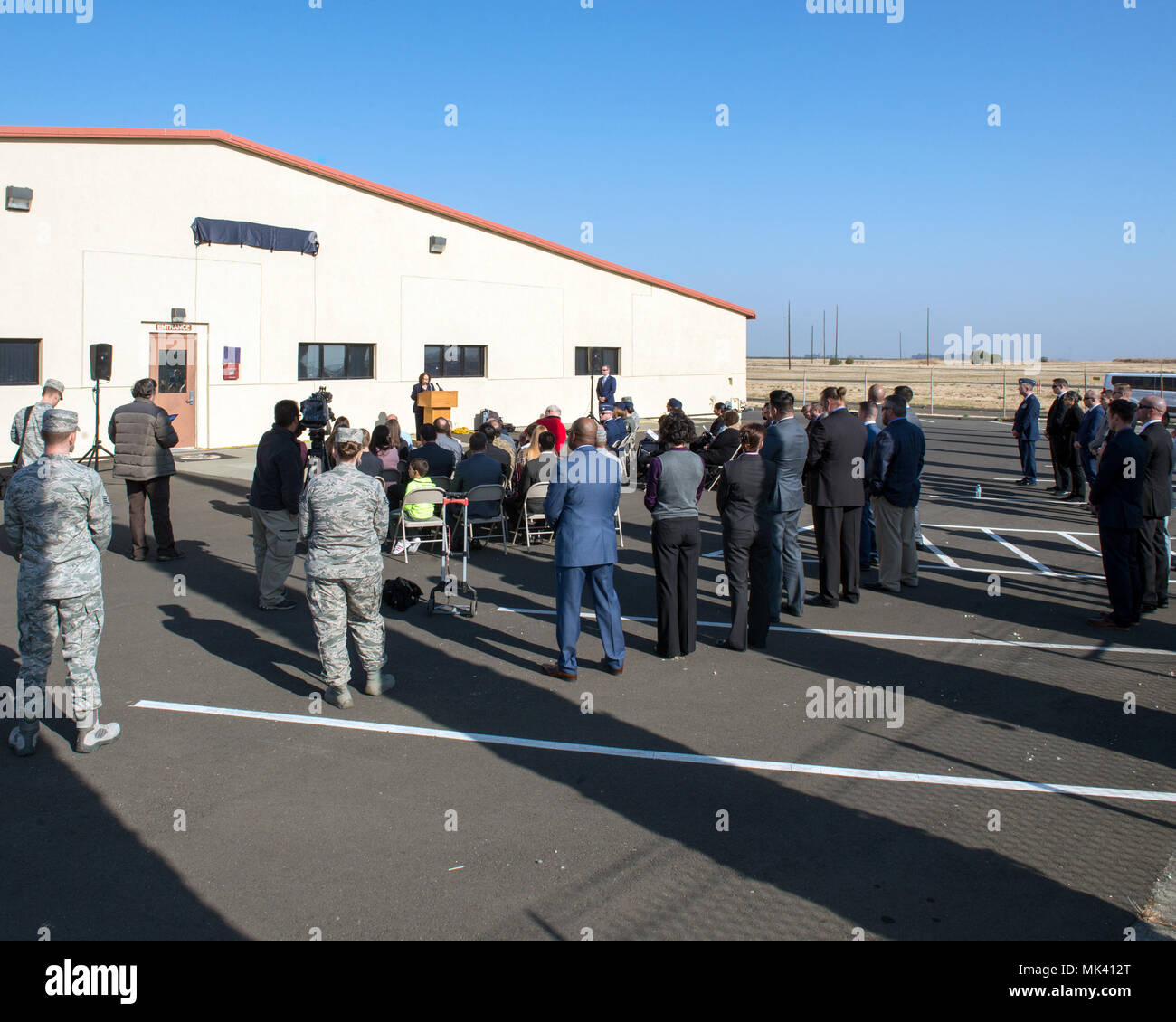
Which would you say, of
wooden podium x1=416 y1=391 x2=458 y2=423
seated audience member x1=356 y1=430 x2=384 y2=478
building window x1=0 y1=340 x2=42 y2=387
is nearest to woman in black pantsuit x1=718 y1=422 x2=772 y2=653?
seated audience member x1=356 y1=430 x2=384 y2=478

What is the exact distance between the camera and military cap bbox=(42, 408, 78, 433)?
5.60 metres

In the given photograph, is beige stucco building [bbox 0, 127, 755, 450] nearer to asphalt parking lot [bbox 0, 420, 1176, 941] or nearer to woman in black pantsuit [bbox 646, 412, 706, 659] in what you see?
asphalt parking lot [bbox 0, 420, 1176, 941]

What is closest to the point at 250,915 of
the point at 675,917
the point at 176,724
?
the point at 675,917

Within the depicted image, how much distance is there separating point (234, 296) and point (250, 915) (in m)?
19.1

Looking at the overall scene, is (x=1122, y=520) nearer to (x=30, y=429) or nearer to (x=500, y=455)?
(x=500, y=455)

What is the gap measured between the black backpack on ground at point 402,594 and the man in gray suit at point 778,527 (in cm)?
303

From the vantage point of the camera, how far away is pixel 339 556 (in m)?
6.39

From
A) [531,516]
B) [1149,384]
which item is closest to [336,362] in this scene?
[531,516]

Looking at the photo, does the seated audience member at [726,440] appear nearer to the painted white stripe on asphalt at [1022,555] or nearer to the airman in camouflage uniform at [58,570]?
the painted white stripe on asphalt at [1022,555]

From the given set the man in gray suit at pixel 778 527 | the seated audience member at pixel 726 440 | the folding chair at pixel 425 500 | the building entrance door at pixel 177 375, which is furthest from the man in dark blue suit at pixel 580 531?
the building entrance door at pixel 177 375

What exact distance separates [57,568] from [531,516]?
6.90 m

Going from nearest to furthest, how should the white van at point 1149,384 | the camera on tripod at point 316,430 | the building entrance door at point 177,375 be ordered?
the camera on tripod at point 316,430 → the building entrance door at point 177,375 → the white van at point 1149,384

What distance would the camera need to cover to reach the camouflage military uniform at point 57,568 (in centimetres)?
554

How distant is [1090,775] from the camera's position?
554 centimetres
